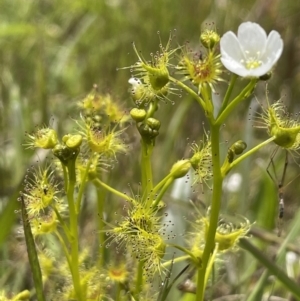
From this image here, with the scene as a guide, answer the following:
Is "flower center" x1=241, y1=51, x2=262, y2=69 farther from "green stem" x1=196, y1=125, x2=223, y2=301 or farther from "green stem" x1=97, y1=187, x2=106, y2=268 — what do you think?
"green stem" x1=97, y1=187, x2=106, y2=268

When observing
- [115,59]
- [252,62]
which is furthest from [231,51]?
[115,59]

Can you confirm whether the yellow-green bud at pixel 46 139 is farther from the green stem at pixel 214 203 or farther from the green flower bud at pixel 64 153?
the green stem at pixel 214 203

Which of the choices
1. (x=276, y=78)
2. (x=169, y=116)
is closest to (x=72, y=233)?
(x=169, y=116)

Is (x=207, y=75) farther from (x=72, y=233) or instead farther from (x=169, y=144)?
(x=169, y=144)

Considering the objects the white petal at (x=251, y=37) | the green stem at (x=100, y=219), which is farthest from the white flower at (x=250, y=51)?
the green stem at (x=100, y=219)

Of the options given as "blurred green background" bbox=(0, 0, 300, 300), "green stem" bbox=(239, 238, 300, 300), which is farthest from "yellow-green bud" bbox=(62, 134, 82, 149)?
"blurred green background" bbox=(0, 0, 300, 300)

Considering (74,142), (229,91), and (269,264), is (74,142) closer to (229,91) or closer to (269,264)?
(229,91)
